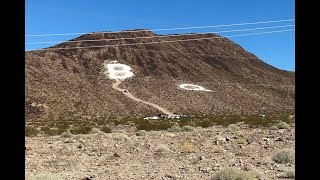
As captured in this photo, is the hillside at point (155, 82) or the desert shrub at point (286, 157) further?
the hillside at point (155, 82)

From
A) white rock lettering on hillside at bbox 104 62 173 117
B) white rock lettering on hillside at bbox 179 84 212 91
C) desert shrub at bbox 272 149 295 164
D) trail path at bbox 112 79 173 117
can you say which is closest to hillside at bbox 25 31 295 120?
trail path at bbox 112 79 173 117

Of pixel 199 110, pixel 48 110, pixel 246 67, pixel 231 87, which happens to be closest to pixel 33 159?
pixel 48 110

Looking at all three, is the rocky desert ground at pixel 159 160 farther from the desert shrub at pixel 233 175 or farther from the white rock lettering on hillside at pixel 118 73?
the white rock lettering on hillside at pixel 118 73

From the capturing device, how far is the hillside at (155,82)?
7981 centimetres

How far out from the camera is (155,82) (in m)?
102

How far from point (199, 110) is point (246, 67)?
2094 inches

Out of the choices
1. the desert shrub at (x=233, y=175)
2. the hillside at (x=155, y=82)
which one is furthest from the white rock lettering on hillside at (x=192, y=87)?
the desert shrub at (x=233, y=175)

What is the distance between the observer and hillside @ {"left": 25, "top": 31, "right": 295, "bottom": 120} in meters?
79.8

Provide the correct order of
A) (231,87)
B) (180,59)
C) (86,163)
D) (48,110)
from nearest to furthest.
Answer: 1. (86,163)
2. (48,110)
3. (231,87)
4. (180,59)

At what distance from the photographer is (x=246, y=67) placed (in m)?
132

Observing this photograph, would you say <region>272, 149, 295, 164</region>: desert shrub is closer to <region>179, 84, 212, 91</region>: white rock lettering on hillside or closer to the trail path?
the trail path

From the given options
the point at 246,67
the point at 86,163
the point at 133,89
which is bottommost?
the point at 86,163
